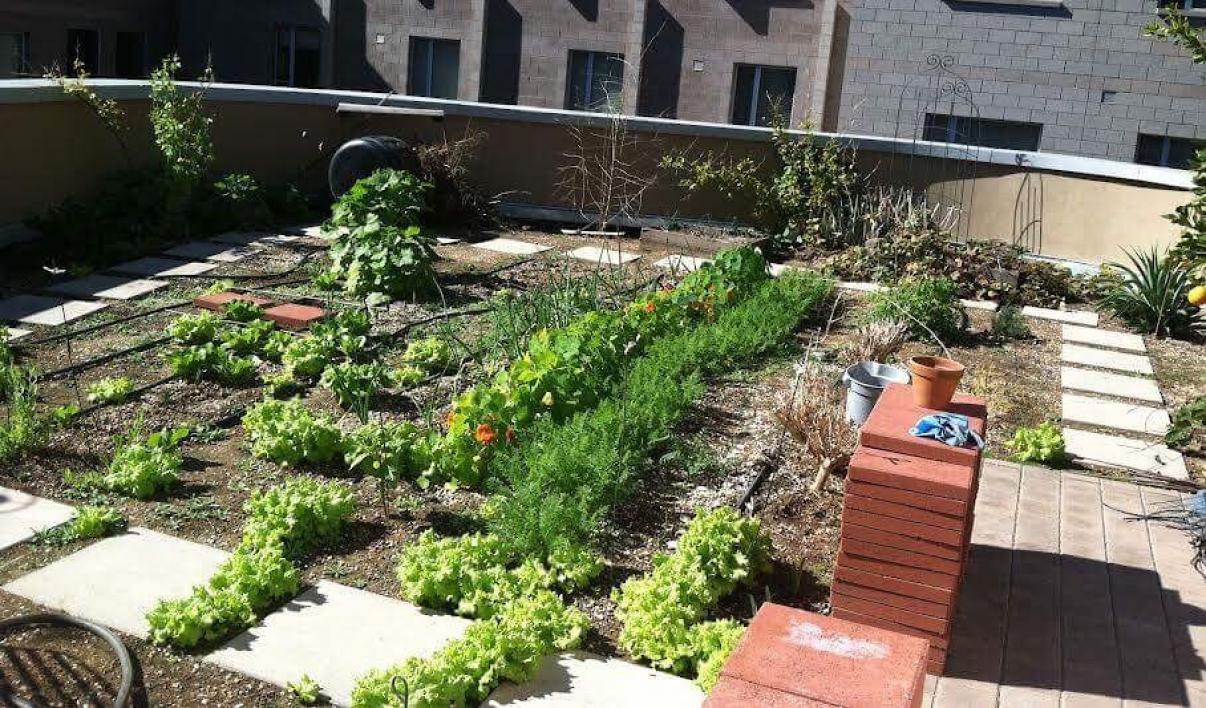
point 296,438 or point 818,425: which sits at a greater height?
point 818,425

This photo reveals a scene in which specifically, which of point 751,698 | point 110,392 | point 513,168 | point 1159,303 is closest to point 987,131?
point 513,168

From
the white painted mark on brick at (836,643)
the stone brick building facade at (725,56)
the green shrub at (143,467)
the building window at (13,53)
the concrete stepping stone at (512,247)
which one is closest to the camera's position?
the white painted mark on brick at (836,643)

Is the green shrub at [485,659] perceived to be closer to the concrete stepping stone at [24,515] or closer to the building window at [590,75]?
the concrete stepping stone at [24,515]

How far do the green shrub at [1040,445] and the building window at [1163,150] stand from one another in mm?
11412

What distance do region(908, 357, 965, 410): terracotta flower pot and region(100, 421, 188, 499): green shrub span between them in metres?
3.01

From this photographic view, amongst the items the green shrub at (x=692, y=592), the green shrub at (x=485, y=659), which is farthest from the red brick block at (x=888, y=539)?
the green shrub at (x=485, y=659)

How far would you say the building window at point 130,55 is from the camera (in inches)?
862

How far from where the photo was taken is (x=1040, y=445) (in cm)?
600

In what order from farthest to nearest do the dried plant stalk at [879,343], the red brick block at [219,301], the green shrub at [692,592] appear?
the red brick block at [219,301]
the dried plant stalk at [879,343]
the green shrub at [692,592]

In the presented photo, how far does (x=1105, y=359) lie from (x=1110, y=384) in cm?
65

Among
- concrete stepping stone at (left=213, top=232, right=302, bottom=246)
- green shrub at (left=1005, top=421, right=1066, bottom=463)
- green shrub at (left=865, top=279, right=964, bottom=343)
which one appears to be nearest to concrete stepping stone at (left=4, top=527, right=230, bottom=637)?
green shrub at (left=1005, top=421, right=1066, bottom=463)

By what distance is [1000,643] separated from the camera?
4137 mm

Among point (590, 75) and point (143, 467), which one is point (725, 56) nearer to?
point (590, 75)

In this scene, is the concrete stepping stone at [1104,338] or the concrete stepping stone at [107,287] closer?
the concrete stepping stone at [107,287]
